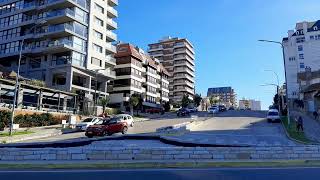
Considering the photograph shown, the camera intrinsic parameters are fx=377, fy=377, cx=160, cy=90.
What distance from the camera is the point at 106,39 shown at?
261 feet

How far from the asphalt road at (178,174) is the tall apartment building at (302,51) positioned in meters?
102

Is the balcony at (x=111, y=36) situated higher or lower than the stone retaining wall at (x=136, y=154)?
higher

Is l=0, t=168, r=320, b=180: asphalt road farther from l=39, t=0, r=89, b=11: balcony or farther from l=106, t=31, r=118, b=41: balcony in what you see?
l=106, t=31, r=118, b=41: balcony

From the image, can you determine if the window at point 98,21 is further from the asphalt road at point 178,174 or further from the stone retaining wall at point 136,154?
the asphalt road at point 178,174

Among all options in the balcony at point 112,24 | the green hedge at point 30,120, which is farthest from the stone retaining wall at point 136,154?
the balcony at point 112,24

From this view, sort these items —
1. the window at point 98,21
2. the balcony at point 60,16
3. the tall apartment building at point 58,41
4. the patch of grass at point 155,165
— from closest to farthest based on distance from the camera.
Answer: the patch of grass at point 155,165
the balcony at point 60,16
the tall apartment building at point 58,41
the window at point 98,21

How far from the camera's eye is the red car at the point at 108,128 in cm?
3253

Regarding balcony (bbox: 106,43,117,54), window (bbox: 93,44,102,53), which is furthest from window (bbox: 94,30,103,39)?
balcony (bbox: 106,43,117,54)

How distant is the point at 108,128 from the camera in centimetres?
3362

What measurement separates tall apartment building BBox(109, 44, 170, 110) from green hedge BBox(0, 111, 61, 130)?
36.7m

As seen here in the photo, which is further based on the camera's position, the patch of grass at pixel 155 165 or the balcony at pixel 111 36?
the balcony at pixel 111 36

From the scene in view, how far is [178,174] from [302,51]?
11079 centimetres

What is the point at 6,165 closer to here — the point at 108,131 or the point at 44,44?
the point at 108,131

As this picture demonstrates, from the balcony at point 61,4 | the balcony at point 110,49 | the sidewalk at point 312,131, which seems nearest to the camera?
the sidewalk at point 312,131
